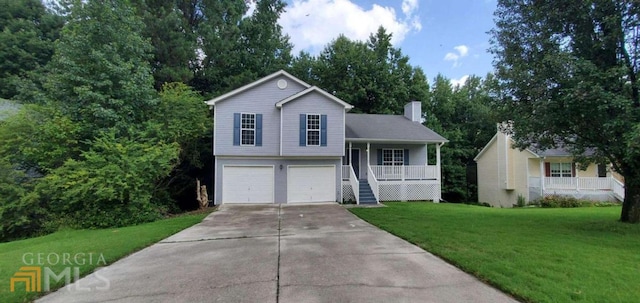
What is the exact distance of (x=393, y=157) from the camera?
1770 cm

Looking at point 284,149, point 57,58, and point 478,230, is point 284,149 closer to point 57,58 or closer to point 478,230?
point 478,230

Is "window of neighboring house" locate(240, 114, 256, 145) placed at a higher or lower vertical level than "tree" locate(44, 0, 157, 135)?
lower

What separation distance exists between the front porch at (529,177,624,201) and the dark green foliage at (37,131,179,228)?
67.4ft

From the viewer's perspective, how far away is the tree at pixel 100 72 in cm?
1241

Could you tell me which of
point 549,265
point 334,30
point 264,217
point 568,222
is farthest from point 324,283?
point 334,30

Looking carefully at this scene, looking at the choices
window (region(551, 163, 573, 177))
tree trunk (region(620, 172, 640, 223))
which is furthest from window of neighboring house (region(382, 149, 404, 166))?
window (region(551, 163, 573, 177))

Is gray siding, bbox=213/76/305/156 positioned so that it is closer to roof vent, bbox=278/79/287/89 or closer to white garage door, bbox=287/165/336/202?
roof vent, bbox=278/79/287/89

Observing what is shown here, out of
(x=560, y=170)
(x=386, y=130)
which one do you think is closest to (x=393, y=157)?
(x=386, y=130)

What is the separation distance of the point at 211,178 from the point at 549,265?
17.3 metres

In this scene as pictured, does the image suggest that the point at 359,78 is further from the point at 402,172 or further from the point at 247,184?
the point at 247,184

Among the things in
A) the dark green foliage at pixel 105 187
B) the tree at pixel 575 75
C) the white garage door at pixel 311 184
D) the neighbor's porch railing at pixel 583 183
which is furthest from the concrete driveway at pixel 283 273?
the neighbor's porch railing at pixel 583 183

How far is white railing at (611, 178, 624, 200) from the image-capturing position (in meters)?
17.8

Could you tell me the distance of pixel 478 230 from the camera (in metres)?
8.01

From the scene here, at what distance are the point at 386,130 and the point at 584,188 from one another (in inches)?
477
